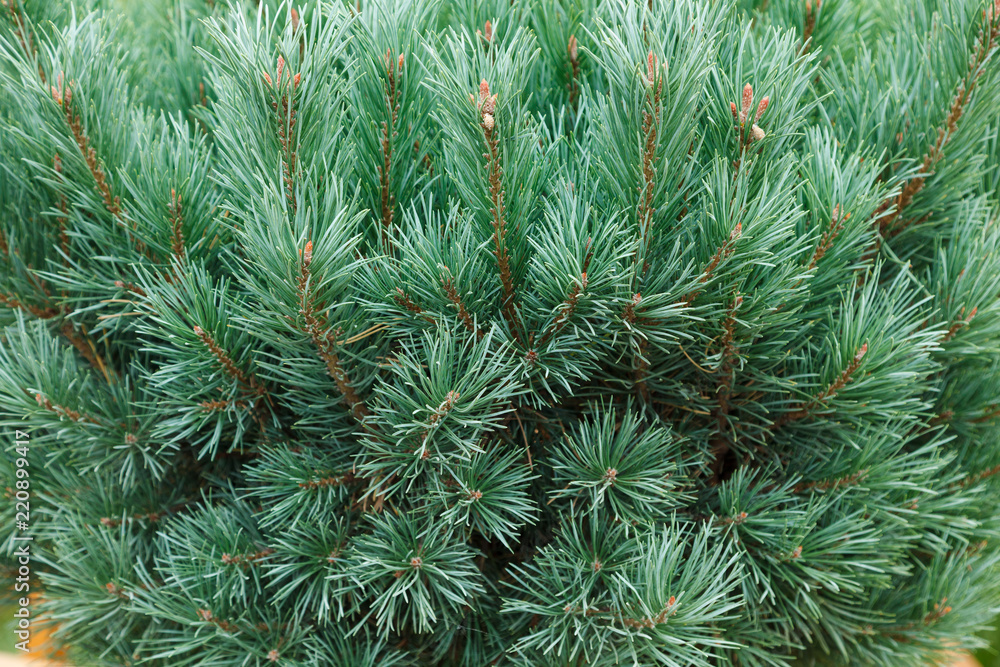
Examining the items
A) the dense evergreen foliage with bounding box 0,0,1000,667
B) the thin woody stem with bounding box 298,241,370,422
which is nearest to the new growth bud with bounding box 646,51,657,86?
the dense evergreen foliage with bounding box 0,0,1000,667

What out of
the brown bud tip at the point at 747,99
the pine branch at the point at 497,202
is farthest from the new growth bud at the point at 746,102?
the pine branch at the point at 497,202

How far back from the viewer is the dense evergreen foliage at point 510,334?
0.56 meters

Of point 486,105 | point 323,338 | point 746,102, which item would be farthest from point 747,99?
point 323,338

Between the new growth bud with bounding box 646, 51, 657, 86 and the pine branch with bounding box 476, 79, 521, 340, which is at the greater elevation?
the new growth bud with bounding box 646, 51, 657, 86

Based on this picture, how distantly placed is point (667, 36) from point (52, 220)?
26.0 inches

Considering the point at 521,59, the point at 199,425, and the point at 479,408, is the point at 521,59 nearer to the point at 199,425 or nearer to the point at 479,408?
the point at 479,408

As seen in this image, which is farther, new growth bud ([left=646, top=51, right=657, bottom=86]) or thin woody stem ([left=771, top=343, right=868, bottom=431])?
thin woody stem ([left=771, top=343, right=868, bottom=431])

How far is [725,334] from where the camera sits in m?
0.60

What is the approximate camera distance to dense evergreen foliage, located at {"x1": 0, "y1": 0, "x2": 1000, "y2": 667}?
562 millimetres

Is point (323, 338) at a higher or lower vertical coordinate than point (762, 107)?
lower

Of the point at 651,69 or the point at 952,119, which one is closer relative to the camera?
the point at 651,69

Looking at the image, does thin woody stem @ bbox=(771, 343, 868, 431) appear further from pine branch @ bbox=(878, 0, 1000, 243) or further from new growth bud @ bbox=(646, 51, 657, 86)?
new growth bud @ bbox=(646, 51, 657, 86)

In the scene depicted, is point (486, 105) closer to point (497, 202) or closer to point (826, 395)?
point (497, 202)

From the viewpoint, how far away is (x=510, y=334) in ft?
2.00
